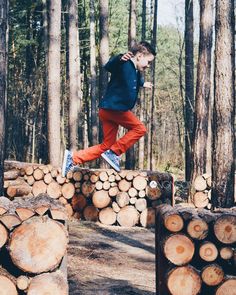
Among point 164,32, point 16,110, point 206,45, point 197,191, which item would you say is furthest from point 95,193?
point 164,32

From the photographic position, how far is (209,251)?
424 cm

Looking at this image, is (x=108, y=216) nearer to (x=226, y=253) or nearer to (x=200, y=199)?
(x=200, y=199)

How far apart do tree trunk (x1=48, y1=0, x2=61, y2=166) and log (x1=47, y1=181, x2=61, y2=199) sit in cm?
159

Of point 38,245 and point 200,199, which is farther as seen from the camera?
point 200,199

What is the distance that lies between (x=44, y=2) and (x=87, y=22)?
5093 millimetres

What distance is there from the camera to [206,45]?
11.4m

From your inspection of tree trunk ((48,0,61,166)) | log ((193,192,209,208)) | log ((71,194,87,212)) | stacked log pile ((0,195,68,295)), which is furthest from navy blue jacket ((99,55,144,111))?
tree trunk ((48,0,61,166))

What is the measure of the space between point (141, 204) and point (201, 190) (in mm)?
1596

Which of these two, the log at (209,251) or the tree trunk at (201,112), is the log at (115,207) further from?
the log at (209,251)

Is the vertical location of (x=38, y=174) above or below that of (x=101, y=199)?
above

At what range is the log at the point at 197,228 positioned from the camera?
428 cm

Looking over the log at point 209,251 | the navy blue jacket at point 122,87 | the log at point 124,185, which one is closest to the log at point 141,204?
the log at point 124,185

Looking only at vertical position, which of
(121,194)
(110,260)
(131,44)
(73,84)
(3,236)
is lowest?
(110,260)

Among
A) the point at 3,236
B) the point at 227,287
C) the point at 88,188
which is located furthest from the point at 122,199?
the point at 3,236
